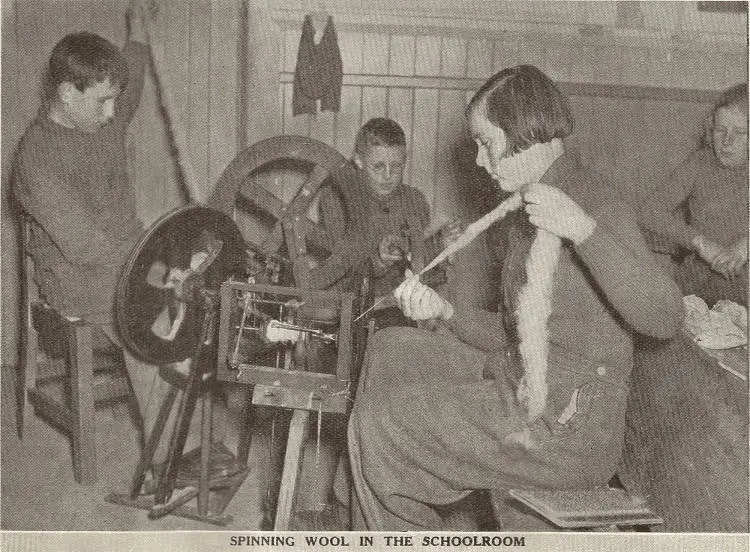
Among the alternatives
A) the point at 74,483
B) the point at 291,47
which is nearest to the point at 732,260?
the point at 291,47

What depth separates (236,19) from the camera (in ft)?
6.36

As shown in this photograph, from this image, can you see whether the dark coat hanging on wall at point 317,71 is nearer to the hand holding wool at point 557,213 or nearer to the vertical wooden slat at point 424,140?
the vertical wooden slat at point 424,140

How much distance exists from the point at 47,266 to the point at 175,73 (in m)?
0.63

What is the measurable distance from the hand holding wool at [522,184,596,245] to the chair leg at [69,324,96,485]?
41.9 inches

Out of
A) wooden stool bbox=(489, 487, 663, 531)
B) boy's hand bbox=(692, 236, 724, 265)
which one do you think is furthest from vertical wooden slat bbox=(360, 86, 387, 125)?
wooden stool bbox=(489, 487, 663, 531)

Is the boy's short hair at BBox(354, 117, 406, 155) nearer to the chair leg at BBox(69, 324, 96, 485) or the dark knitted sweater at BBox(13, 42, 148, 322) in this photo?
the dark knitted sweater at BBox(13, 42, 148, 322)

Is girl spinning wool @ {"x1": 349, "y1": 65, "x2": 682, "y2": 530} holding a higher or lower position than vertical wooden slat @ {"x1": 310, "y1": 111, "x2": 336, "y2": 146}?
lower

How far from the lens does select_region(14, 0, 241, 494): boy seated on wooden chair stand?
1605mm

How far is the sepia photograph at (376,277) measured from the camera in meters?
1.07

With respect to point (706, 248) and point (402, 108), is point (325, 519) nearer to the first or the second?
point (706, 248)

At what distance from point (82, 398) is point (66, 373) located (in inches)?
6.2

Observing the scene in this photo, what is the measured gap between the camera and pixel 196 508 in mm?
1612

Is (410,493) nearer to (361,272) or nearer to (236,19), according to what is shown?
(361,272)

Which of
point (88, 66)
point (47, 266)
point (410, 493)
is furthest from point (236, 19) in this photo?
point (410, 493)
